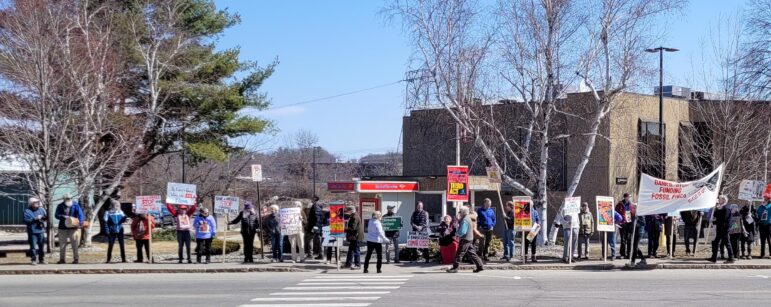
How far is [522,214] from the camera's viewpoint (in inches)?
900

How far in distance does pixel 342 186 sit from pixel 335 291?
46.2 ft

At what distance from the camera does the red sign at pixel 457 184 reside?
24.1 meters

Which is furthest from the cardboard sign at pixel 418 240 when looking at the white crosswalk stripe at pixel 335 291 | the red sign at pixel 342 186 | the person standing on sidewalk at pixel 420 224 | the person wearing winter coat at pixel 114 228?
the person wearing winter coat at pixel 114 228

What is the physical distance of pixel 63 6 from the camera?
93.2ft

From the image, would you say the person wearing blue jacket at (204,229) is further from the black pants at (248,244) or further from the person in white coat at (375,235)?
the person in white coat at (375,235)

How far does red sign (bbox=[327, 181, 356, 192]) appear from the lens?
1188 inches

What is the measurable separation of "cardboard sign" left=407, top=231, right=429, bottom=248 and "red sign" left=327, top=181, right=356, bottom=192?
7.01 metres

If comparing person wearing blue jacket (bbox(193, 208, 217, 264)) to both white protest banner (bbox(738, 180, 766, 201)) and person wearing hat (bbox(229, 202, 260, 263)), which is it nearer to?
person wearing hat (bbox(229, 202, 260, 263))

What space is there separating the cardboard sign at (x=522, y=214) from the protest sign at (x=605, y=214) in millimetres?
1789

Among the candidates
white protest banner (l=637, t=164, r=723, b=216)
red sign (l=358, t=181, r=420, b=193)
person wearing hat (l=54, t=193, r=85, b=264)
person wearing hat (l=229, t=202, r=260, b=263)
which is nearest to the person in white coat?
person wearing hat (l=229, t=202, r=260, b=263)

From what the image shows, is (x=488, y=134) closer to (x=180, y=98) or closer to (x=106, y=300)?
(x=180, y=98)

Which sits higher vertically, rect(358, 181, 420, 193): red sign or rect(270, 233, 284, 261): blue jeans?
rect(358, 181, 420, 193): red sign

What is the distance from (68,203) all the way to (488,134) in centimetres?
1515

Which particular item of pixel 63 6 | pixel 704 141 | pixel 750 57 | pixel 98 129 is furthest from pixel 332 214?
pixel 704 141
